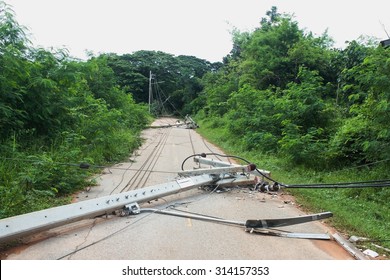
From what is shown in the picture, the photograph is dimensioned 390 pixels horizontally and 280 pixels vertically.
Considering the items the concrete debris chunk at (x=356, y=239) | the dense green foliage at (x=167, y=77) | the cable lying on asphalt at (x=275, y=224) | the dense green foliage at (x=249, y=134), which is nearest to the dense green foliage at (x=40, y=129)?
the dense green foliage at (x=249, y=134)

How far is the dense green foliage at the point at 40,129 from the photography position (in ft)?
17.6

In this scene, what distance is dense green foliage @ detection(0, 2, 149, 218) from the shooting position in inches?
211

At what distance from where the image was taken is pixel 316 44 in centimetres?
1819

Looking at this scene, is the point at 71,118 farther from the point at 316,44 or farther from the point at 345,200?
the point at 316,44

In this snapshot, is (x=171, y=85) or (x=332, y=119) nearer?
(x=332, y=119)

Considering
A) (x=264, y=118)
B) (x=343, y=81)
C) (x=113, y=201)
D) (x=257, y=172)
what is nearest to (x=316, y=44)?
(x=343, y=81)

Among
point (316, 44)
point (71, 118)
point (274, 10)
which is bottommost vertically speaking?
point (71, 118)

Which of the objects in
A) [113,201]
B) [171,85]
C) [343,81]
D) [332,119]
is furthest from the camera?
[171,85]

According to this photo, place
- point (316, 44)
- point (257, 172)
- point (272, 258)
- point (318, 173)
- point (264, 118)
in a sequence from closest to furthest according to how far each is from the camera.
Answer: point (272, 258), point (257, 172), point (318, 173), point (264, 118), point (316, 44)

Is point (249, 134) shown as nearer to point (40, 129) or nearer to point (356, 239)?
point (40, 129)

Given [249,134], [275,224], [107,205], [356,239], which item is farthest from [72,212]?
[249,134]

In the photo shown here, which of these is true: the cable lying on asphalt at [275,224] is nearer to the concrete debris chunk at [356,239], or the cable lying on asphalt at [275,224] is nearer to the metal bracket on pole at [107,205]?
the concrete debris chunk at [356,239]

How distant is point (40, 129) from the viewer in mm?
8398

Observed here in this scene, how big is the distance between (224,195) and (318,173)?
10.9 ft
